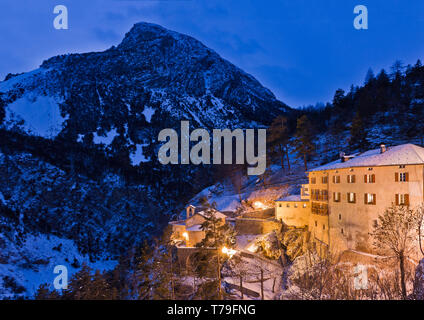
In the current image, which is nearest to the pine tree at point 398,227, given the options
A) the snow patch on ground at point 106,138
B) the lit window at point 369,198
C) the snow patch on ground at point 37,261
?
the lit window at point 369,198

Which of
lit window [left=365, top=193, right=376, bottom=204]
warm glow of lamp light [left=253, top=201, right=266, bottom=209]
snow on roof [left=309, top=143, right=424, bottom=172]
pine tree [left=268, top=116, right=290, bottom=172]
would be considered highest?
pine tree [left=268, top=116, right=290, bottom=172]

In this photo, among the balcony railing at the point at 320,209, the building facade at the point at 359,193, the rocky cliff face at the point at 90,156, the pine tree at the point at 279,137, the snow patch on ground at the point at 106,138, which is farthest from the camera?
the snow patch on ground at the point at 106,138

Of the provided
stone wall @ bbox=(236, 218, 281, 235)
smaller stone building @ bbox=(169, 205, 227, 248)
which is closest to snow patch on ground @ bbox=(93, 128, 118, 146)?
smaller stone building @ bbox=(169, 205, 227, 248)

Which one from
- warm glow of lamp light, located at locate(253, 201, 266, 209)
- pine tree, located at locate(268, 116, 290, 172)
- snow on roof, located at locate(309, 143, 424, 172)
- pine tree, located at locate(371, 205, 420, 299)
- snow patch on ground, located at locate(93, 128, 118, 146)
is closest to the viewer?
pine tree, located at locate(371, 205, 420, 299)

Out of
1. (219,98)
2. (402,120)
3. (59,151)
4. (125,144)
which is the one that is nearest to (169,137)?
(125,144)

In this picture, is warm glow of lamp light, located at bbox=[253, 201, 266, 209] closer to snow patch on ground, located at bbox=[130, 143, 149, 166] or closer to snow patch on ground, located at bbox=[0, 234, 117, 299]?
snow patch on ground, located at bbox=[0, 234, 117, 299]

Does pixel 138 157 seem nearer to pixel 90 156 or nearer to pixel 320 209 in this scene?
pixel 90 156

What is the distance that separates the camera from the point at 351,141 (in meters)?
62.8

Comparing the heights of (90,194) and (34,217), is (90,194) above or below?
above

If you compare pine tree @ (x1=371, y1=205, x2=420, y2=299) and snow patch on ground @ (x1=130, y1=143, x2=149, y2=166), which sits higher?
snow patch on ground @ (x1=130, y1=143, x2=149, y2=166)

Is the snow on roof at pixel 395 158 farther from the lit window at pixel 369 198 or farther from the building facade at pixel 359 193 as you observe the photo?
the lit window at pixel 369 198

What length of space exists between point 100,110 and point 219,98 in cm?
8647

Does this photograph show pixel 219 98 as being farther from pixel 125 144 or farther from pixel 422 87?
pixel 422 87

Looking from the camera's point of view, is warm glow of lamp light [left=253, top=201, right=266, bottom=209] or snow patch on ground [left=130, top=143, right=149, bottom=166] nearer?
warm glow of lamp light [left=253, top=201, right=266, bottom=209]
